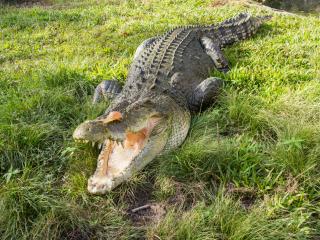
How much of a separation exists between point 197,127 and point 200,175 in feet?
2.46

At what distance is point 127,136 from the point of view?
3.45m

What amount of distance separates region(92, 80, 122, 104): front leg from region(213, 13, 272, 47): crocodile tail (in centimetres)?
225

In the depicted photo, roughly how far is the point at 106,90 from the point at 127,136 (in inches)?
51.1

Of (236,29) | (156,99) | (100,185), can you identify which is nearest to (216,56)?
(236,29)

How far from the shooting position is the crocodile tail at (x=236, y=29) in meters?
6.13

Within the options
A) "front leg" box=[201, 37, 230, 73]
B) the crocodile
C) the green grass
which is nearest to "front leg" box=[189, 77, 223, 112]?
the crocodile

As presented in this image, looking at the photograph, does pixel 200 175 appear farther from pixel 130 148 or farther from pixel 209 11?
pixel 209 11

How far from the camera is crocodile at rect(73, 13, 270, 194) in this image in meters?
3.22

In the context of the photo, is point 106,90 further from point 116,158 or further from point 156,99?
point 116,158

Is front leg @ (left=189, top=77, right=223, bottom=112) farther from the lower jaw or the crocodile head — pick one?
the lower jaw

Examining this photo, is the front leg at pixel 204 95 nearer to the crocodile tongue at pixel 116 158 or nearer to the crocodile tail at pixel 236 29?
the crocodile tongue at pixel 116 158

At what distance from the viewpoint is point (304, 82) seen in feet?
15.0

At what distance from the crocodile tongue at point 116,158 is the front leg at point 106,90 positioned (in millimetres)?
1091

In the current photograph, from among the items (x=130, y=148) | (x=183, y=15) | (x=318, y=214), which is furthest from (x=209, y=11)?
(x=318, y=214)
